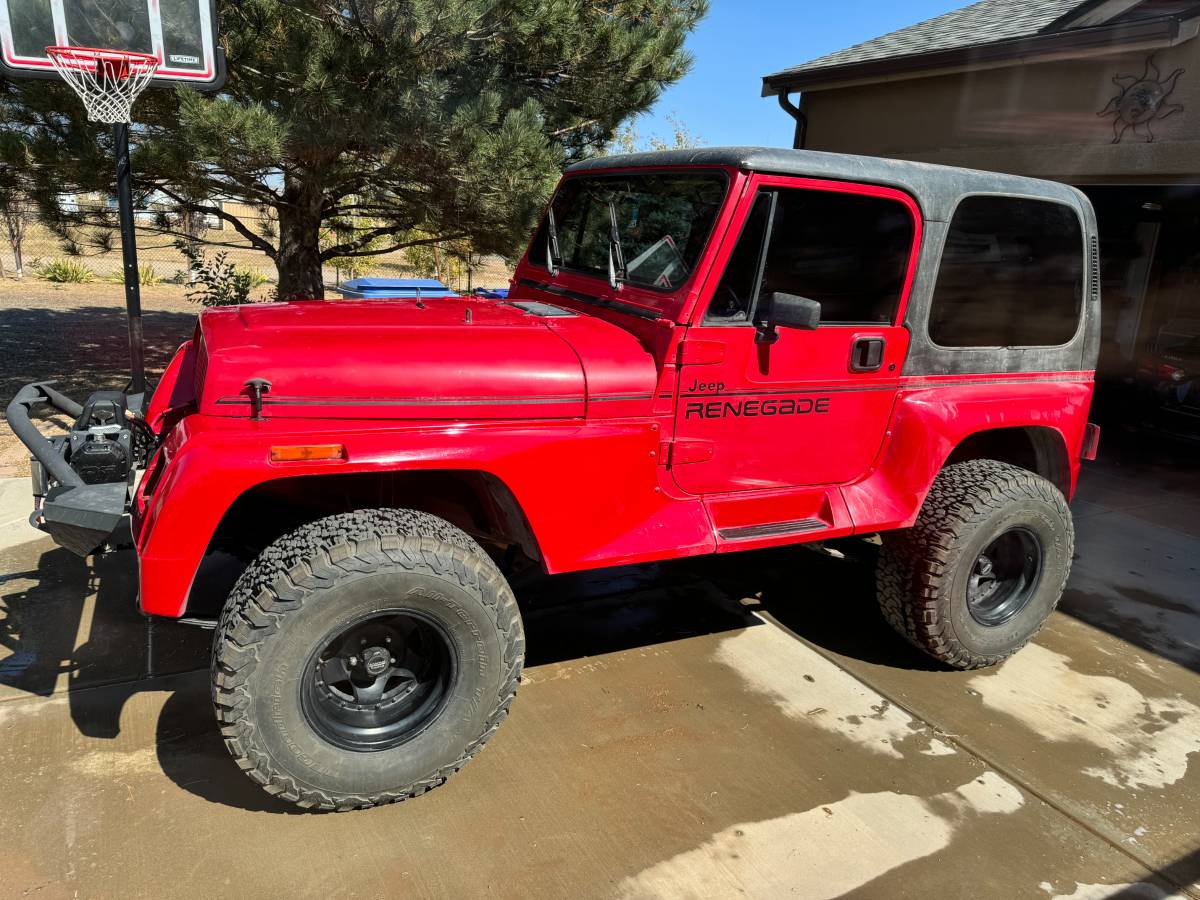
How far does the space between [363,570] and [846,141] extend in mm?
8523

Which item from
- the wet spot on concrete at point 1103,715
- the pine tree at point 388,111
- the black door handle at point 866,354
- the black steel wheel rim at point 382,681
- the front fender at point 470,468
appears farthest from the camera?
the pine tree at point 388,111

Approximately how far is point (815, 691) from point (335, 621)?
1997mm

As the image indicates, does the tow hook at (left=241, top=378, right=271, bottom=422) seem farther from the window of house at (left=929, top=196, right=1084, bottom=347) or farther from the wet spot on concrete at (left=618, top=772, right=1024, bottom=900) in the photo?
the window of house at (left=929, top=196, right=1084, bottom=347)

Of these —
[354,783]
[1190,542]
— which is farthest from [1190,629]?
[354,783]

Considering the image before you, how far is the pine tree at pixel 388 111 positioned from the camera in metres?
5.38

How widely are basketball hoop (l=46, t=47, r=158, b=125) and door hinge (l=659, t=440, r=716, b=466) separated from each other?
13.3 feet

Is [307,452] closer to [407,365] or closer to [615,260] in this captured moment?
[407,365]

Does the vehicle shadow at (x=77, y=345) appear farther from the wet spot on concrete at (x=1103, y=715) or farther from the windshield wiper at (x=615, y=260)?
the wet spot on concrete at (x=1103, y=715)

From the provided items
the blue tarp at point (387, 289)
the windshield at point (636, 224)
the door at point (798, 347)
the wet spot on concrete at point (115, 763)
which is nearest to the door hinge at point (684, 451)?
the door at point (798, 347)

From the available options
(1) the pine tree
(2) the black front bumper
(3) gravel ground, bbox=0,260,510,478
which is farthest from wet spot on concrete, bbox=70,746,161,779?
(1) the pine tree

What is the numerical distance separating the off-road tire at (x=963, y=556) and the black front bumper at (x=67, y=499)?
Result: 2947mm

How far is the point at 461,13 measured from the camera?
5.42m

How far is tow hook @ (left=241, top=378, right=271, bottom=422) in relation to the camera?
243cm

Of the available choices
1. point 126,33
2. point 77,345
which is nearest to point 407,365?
point 126,33
